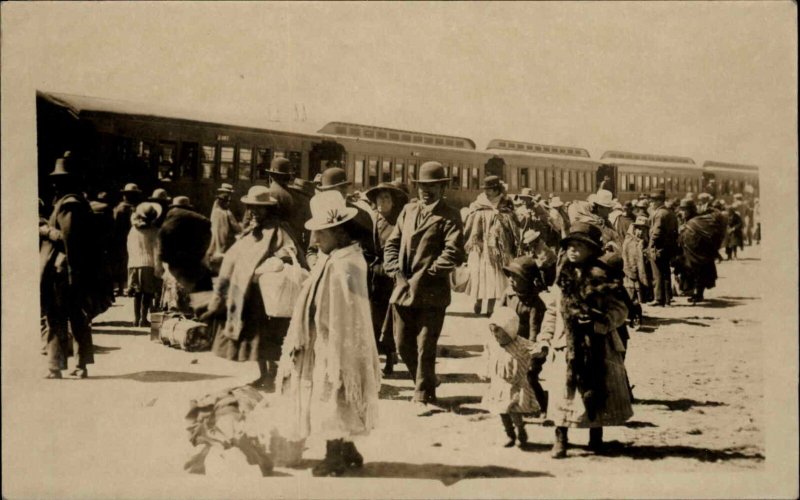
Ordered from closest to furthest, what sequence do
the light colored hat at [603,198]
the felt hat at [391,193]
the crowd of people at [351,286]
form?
the crowd of people at [351,286]
the felt hat at [391,193]
the light colored hat at [603,198]

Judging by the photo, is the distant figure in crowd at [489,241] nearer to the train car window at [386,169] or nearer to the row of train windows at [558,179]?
the row of train windows at [558,179]

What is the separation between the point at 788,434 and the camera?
5059 millimetres

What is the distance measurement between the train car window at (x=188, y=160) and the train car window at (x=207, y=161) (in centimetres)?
6

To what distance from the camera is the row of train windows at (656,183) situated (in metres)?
5.20

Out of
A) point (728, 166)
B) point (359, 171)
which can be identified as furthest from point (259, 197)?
point (728, 166)

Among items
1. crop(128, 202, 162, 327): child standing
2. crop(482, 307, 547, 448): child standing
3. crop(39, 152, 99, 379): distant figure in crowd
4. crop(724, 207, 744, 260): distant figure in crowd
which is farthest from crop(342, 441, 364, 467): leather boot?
crop(724, 207, 744, 260): distant figure in crowd

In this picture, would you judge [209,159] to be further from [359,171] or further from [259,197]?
[359,171]

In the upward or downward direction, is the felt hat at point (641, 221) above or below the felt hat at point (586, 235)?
above

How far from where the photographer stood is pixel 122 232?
468cm

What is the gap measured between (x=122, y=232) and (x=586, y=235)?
11.7 feet

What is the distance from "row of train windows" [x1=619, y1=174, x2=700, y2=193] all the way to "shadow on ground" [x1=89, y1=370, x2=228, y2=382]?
374cm

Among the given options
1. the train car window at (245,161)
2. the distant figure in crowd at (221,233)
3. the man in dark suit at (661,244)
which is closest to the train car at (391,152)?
the train car window at (245,161)

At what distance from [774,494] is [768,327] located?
1.38m

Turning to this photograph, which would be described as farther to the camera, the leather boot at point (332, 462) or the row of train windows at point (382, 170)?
the row of train windows at point (382, 170)
